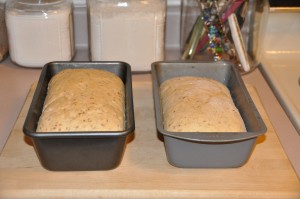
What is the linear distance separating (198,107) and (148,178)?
15 centimetres

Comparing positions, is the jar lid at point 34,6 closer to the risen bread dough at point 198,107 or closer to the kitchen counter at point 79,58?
the kitchen counter at point 79,58

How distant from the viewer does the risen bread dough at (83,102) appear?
0.73 meters

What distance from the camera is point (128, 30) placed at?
3.33ft

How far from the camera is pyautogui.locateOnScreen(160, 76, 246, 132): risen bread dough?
74 centimetres

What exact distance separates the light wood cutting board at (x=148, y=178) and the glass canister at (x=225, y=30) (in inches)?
12.4

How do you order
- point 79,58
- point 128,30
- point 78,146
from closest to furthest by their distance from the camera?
point 78,146
point 128,30
point 79,58

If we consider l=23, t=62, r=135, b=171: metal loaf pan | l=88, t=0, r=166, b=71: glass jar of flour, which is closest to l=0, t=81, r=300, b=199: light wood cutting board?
l=23, t=62, r=135, b=171: metal loaf pan

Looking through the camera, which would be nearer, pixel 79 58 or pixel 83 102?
pixel 83 102

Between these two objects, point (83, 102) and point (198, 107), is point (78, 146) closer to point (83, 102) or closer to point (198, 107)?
point (83, 102)

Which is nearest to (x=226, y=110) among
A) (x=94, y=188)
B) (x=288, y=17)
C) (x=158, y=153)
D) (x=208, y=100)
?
(x=208, y=100)

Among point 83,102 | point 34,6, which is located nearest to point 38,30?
point 34,6

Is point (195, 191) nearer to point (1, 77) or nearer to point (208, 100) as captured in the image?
point (208, 100)

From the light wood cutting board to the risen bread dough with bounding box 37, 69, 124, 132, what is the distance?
8 centimetres

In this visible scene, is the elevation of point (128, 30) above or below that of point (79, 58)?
above
